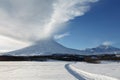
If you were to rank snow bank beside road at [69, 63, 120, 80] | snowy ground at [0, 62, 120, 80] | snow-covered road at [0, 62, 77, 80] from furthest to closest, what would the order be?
snow-covered road at [0, 62, 77, 80]
snowy ground at [0, 62, 120, 80]
snow bank beside road at [69, 63, 120, 80]

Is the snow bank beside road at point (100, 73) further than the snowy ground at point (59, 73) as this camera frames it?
No

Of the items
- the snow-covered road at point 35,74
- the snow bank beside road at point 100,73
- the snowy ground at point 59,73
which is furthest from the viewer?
the snow-covered road at point 35,74

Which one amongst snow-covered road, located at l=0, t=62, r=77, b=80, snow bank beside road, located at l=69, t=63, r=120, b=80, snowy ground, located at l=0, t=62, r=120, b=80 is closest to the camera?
snow bank beside road, located at l=69, t=63, r=120, b=80

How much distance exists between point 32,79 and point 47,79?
0.85 meters

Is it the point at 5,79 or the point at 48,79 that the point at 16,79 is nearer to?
the point at 5,79

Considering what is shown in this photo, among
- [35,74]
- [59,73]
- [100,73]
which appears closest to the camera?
[35,74]

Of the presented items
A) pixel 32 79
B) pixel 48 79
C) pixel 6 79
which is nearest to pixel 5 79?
pixel 6 79

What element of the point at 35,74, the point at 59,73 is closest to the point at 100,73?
the point at 59,73

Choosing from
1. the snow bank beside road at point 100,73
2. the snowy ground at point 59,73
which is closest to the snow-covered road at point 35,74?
the snowy ground at point 59,73

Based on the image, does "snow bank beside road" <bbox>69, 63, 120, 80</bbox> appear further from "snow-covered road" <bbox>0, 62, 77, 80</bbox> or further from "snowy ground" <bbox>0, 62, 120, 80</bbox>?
"snow-covered road" <bbox>0, 62, 77, 80</bbox>

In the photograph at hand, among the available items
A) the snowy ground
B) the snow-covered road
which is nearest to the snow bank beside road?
the snowy ground

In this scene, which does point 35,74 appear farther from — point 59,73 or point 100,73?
point 100,73

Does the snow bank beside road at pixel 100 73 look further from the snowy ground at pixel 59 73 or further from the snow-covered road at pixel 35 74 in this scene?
the snow-covered road at pixel 35 74

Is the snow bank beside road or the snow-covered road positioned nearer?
the snow bank beside road
